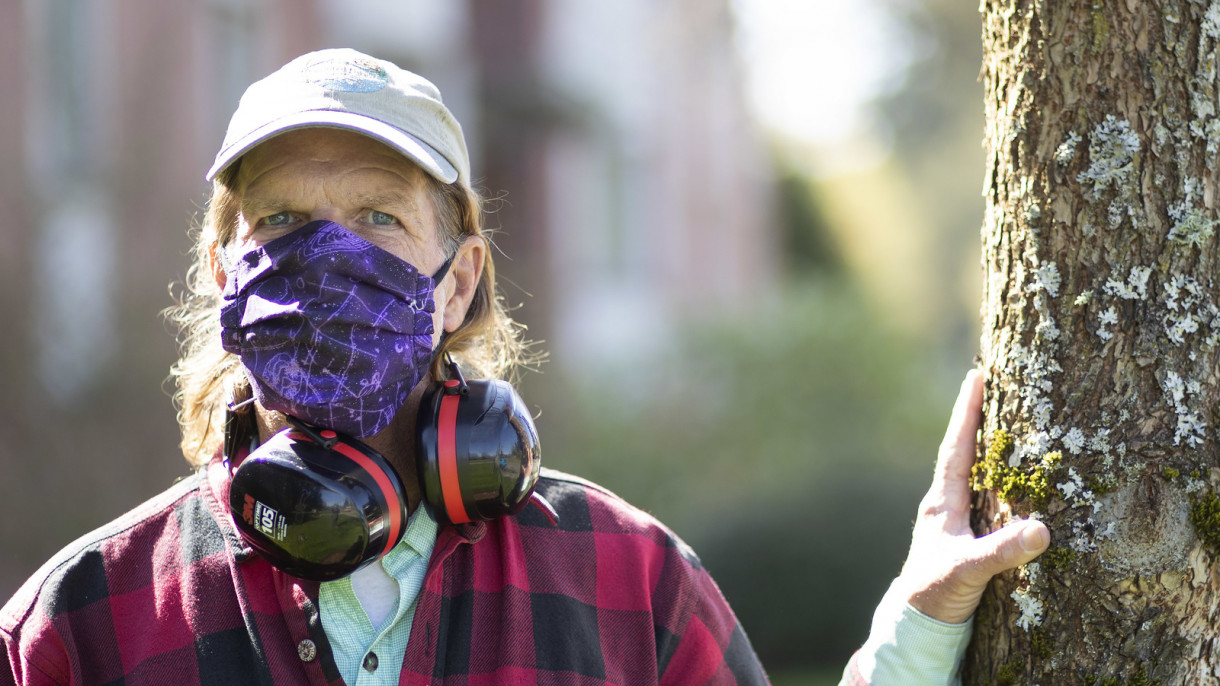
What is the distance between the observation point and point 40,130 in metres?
7.57

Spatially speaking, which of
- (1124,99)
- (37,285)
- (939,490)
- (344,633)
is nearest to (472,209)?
(344,633)

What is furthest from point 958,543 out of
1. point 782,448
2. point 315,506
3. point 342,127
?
point 782,448

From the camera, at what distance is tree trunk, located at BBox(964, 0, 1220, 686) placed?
1881 millimetres

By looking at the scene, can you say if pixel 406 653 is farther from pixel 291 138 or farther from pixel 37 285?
pixel 37 285

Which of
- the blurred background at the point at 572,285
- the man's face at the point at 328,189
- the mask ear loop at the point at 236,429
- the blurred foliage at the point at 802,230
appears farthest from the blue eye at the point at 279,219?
the blurred foliage at the point at 802,230

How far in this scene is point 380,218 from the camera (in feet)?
7.30

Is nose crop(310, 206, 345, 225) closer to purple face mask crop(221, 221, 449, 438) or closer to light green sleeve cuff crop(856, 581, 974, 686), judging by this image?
purple face mask crop(221, 221, 449, 438)

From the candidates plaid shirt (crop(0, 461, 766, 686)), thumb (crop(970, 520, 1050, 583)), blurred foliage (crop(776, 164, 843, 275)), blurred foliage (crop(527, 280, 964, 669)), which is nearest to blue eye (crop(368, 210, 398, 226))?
plaid shirt (crop(0, 461, 766, 686))

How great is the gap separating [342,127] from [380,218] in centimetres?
21

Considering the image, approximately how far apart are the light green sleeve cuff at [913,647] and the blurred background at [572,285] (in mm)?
4269

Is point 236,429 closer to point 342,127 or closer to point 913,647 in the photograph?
point 342,127

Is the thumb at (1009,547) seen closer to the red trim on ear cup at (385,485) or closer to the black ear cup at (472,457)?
the black ear cup at (472,457)

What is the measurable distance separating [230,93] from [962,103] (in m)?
24.0

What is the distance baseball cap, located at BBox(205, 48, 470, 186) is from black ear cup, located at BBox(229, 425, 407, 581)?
594 mm
